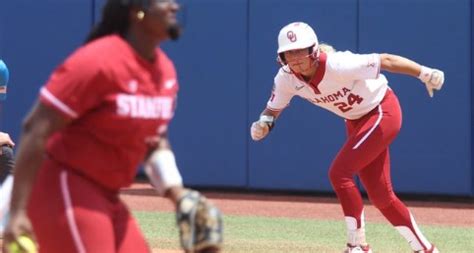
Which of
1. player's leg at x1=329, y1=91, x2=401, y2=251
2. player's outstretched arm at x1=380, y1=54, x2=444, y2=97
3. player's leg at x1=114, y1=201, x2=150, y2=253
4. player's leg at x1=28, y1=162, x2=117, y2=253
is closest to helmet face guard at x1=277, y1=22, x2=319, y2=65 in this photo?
player's outstretched arm at x1=380, y1=54, x2=444, y2=97

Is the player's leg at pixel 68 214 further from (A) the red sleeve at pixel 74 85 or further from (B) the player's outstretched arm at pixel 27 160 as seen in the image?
(A) the red sleeve at pixel 74 85

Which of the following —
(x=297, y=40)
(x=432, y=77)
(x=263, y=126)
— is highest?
(x=297, y=40)

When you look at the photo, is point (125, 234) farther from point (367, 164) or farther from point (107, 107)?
point (367, 164)

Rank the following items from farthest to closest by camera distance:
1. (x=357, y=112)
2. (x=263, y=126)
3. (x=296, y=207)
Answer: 1. (x=296, y=207)
2. (x=263, y=126)
3. (x=357, y=112)

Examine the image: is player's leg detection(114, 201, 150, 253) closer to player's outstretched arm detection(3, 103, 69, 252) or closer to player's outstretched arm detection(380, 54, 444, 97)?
player's outstretched arm detection(3, 103, 69, 252)

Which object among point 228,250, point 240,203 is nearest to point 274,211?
point 240,203

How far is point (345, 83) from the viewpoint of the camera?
28.8 feet

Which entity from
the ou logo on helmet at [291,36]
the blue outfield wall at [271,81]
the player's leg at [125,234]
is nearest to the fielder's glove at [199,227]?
the player's leg at [125,234]

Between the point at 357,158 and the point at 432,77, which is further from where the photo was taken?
the point at 357,158

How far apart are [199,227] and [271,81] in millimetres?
10330

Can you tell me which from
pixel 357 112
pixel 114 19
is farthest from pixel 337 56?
pixel 114 19

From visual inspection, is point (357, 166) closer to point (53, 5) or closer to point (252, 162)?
point (252, 162)

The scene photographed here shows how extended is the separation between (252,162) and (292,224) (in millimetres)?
3327

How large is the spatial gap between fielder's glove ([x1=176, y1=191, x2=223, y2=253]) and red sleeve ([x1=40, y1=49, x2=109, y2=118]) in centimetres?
64
